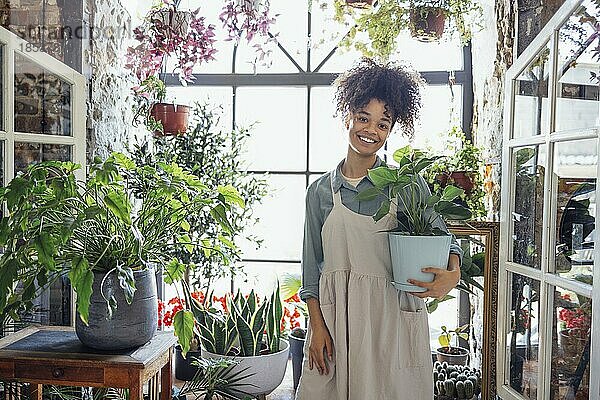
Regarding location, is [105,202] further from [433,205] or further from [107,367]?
[433,205]

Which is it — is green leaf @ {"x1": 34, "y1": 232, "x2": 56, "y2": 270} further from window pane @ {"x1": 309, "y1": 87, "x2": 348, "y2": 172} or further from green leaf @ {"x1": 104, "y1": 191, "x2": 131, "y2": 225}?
window pane @ {"x1": 309, "y1": 87, "x2": 348, "y2": 172}

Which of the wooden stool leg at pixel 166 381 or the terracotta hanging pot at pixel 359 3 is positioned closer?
the wooden stool leg at pixel 166 381

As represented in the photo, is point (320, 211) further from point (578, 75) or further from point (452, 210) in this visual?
point (578, 75)

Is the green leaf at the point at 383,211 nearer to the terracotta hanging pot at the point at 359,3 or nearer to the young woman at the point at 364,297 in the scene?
the young woman at the point at 364,297

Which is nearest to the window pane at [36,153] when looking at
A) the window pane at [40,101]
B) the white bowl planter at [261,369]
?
the window pane at [40,101]

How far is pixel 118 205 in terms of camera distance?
2.31 meters

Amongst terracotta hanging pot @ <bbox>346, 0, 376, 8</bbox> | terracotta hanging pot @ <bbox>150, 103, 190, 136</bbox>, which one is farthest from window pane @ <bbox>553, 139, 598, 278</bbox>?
terracotta hanging pot @ <bbox>150, 103, 190, 136</bbox>

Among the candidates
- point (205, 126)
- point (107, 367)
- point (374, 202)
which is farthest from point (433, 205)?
point (205, 126)

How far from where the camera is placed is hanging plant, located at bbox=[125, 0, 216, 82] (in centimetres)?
Answer: 344

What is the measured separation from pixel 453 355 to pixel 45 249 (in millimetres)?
2462

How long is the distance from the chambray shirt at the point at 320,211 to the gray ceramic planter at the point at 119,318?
0.58 m

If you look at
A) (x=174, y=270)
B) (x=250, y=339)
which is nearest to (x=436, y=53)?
(x=250, y=339)

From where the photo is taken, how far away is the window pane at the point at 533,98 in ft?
9.45

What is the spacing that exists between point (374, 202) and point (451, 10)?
5.12ft
